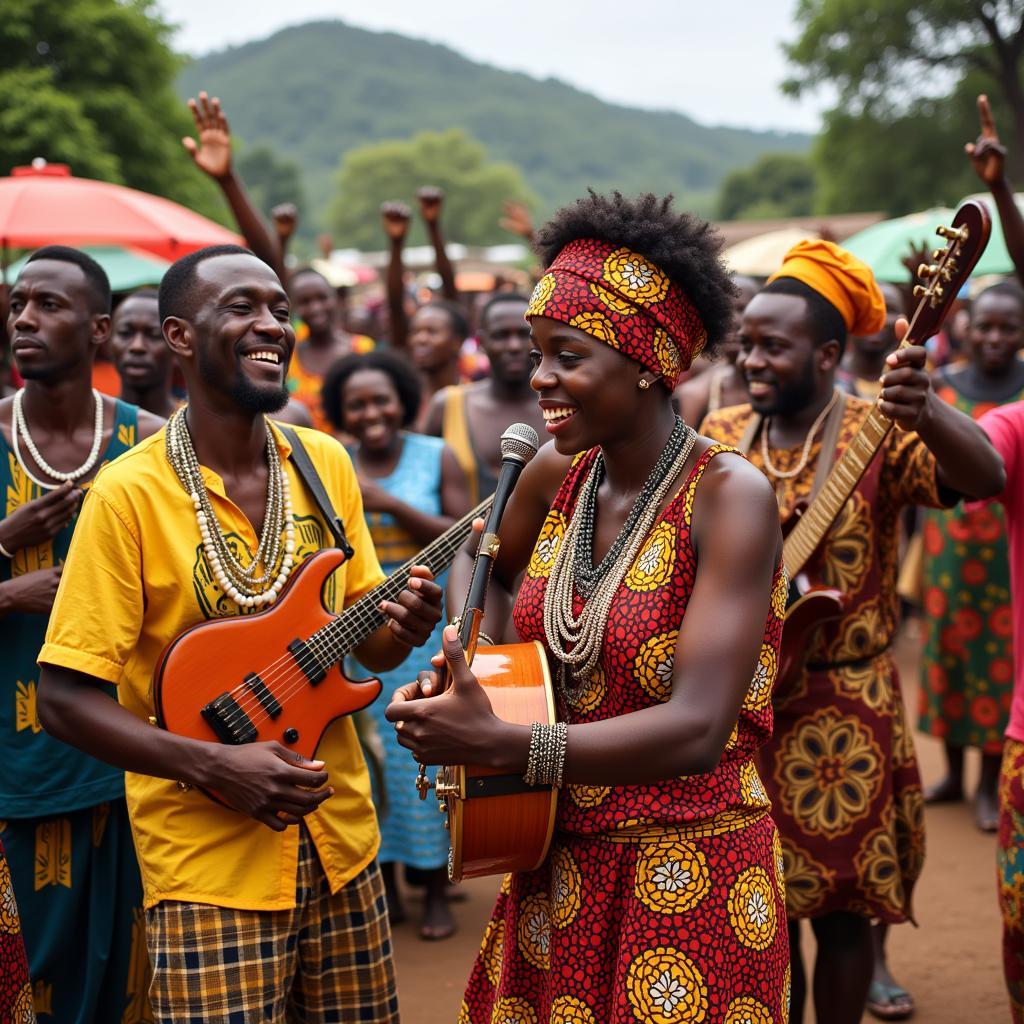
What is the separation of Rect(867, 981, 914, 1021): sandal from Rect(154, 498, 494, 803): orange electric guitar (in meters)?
2.76

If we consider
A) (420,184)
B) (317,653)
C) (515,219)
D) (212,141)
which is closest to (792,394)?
(317,653)

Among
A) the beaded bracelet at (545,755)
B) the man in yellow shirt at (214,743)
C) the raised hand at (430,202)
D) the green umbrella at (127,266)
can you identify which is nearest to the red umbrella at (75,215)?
the green umbrella at (127,266)

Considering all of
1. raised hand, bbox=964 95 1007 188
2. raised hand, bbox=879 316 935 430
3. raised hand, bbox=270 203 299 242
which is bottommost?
raised hand, bbox=879 316 935 430

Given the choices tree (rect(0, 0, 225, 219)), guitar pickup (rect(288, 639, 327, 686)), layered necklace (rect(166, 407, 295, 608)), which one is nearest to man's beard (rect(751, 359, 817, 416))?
layered necklace (rect(166, 407, 295, 608))

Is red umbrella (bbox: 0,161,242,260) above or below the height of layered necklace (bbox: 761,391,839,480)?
above

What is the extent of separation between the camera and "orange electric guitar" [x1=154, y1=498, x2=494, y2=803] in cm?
305

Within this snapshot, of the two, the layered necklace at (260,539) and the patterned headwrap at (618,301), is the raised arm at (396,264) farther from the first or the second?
the patterned headwrap at (618,301)

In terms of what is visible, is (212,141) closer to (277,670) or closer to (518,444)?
(277,670)

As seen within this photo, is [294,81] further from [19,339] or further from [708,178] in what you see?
[19,339]

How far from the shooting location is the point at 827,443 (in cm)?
416

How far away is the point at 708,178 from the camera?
19800cm

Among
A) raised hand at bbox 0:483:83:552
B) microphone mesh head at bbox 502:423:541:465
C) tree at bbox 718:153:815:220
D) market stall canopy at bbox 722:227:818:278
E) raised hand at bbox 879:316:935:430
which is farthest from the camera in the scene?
tree at bbox 718:153:815:220

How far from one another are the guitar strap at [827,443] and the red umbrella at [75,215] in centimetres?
430

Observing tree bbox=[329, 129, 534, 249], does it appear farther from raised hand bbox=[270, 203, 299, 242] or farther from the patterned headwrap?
the patterned headwrap
